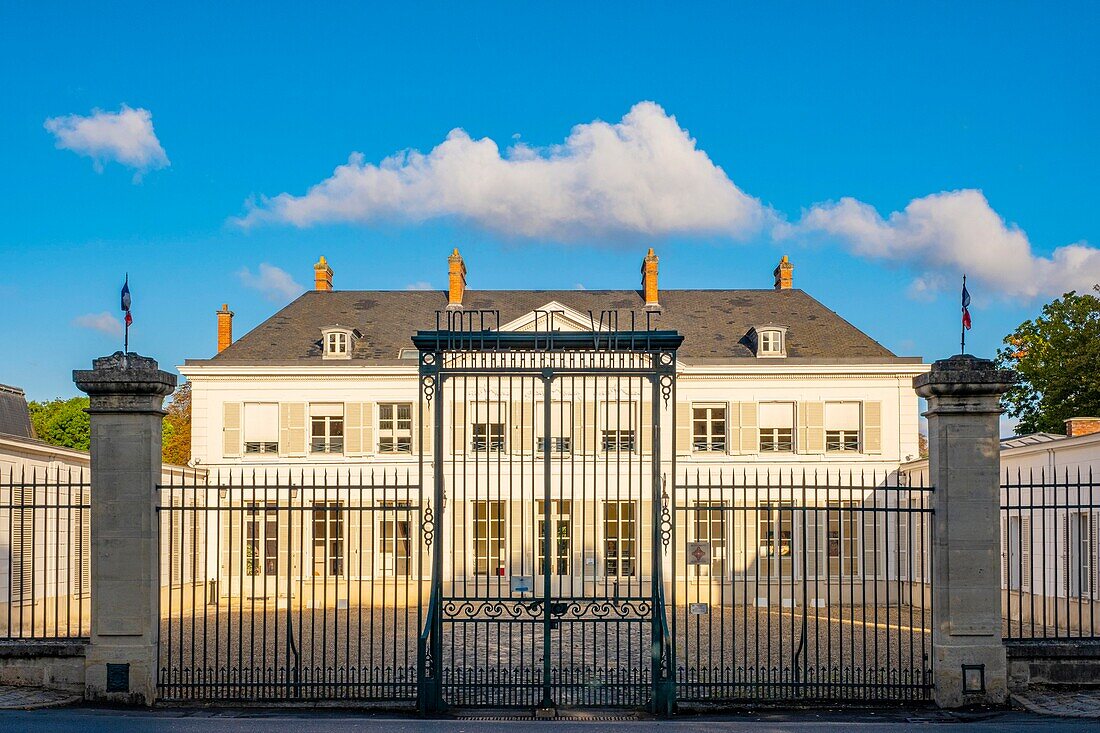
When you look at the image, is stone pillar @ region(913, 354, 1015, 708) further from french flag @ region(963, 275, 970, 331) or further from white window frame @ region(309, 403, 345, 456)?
white window frame @ region(309, 403, 345, 456)

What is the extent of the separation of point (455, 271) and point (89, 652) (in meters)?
23.5

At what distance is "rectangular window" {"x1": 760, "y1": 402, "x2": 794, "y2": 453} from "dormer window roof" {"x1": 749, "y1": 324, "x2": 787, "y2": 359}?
138 centimetres

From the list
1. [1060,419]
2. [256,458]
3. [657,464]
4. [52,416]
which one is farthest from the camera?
[52,416]

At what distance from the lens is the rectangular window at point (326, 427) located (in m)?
28.8

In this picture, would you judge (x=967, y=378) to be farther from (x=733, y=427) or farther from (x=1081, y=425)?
(x=733, y=427)

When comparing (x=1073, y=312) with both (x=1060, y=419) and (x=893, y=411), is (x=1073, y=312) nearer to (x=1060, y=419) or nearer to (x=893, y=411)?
(x=1060, y=419)

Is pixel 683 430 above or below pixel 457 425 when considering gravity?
below

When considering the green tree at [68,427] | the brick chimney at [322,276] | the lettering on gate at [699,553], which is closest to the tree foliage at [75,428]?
the green tree at [68,427]

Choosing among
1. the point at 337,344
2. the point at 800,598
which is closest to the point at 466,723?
the point at 800,598

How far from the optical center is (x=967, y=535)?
9.46 m

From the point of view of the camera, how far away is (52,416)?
45656mm

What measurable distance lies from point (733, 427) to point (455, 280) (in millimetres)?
9418

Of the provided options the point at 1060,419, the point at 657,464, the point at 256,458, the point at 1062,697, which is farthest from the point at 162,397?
the point at 1060,419

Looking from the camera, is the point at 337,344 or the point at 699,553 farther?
the point at 337,344
